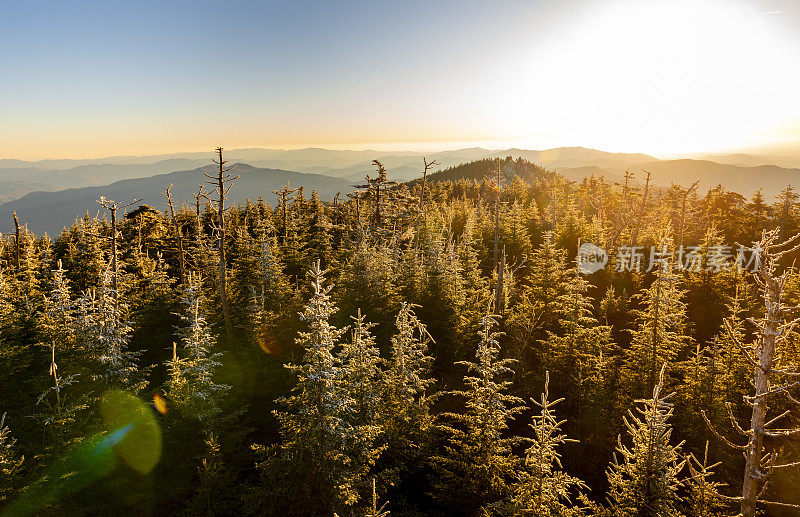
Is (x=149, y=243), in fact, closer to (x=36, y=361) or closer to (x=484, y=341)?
(x=36, y=361)

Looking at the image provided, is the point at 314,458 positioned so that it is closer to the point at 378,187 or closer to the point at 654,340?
the point at 654,340

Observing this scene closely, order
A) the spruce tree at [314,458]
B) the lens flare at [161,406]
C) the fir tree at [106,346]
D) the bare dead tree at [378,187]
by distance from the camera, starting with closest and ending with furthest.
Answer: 1. the spruce tree at [314,458]
2. the lens flare at [161,406]
3. the fir tree at [106,346]
4. the bare dead tree at [378,187]

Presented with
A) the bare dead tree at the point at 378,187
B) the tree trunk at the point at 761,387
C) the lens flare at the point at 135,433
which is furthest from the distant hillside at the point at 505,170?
the tree trunk at the point at 761,387

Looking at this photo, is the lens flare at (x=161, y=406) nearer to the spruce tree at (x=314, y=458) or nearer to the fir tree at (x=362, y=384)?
the spruce tree at (x=314, y=458)

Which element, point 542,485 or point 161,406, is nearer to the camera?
point 542,485

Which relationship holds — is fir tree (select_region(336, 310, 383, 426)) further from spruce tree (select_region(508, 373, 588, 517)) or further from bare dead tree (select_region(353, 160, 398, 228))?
bare dead tree (select_region(353, 160, 398, 228))

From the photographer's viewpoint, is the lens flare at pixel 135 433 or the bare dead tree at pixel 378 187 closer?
the lens flare at pixel 135 433

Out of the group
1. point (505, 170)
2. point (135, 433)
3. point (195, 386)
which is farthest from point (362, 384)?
point (505, 170)

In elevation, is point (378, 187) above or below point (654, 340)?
above

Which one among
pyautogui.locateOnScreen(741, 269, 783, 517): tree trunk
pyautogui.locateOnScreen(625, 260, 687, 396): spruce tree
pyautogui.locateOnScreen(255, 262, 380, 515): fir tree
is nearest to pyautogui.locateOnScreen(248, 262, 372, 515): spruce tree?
pyautogui.locateOnScreen(255, 262, 380, 515): fir tree

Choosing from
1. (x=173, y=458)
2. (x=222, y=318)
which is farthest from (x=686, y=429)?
(x=222, y=318)

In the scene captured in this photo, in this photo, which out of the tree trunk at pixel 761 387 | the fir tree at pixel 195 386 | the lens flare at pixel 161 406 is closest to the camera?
the tree trunk at pixel 761 387

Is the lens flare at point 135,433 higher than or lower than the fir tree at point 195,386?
lower
